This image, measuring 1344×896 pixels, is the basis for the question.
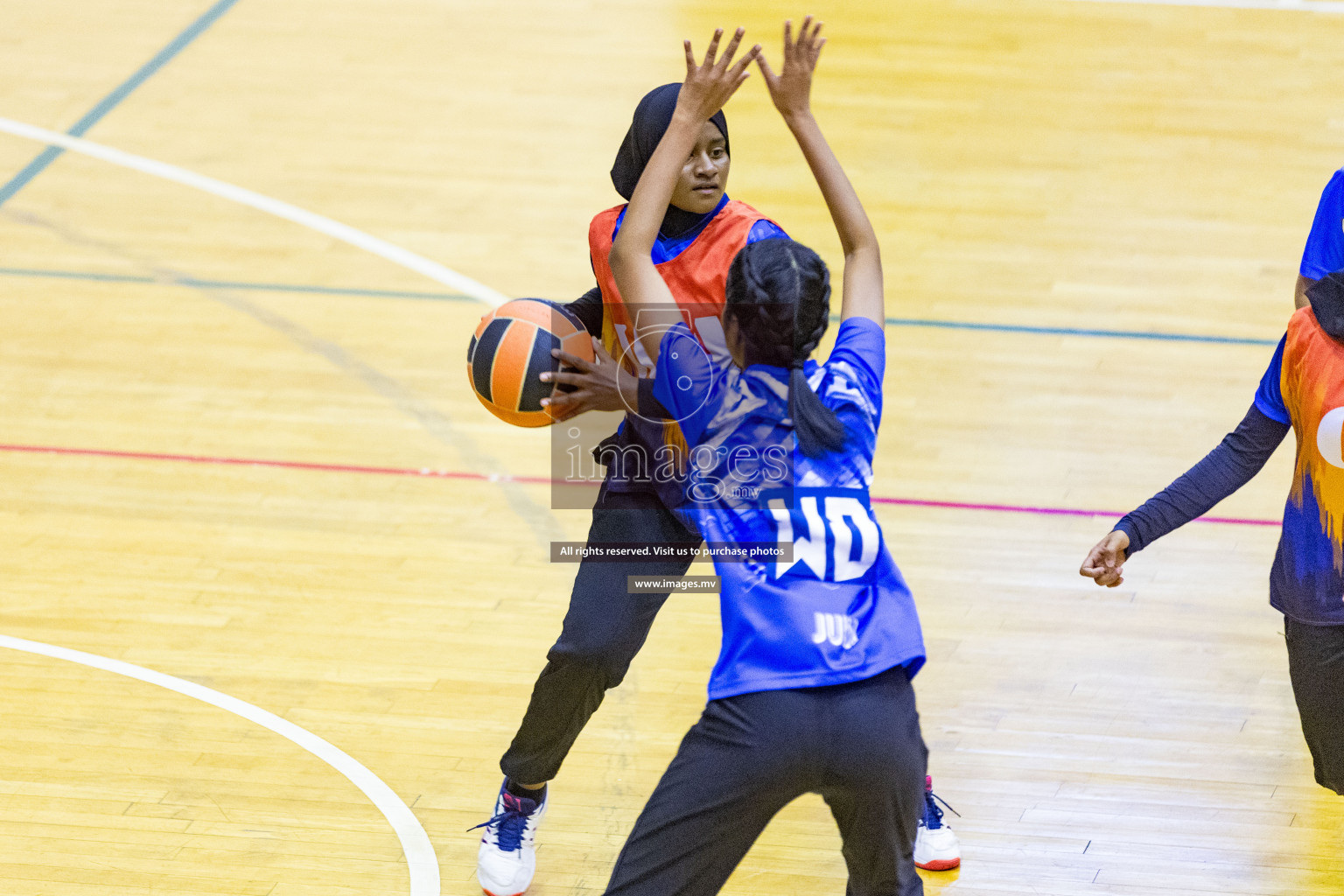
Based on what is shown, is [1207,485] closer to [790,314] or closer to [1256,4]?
[790,314]

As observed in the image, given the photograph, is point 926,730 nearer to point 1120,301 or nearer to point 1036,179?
point 1120,301

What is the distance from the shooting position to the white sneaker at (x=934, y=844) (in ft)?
11.0

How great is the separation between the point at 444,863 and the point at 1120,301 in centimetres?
392

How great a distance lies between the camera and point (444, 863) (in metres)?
3.38

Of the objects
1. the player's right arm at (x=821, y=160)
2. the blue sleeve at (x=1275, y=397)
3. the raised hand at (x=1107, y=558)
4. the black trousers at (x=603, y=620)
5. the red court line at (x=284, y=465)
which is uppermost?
the player's right arm at (x=821, y=160)

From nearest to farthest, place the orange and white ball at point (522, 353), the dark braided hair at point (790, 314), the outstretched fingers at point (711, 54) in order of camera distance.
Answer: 1. the dark braided hair at point (790, 314)
2. the outstretched fingers at point (711, 54)
3. the orange and white ball at point (522, 353)

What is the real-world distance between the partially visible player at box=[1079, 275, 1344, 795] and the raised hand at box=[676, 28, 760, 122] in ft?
3.76

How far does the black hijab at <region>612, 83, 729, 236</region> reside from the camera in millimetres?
A: 2977

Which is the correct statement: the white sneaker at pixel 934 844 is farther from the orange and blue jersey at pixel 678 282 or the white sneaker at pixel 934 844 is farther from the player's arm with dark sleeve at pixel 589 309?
the player's arm with dark sleeve at pixel 589 309

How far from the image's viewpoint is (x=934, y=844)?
3.35 meters

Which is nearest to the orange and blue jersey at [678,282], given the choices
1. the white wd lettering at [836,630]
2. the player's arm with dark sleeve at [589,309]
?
the player's arm with dark sleeve at [589,309]

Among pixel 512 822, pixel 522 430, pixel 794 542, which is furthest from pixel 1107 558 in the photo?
pixel 522 430

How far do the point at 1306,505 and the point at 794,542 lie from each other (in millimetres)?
1162

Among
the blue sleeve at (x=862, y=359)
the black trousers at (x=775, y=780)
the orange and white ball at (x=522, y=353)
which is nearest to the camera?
the black trousers at (x=775, y=780)
